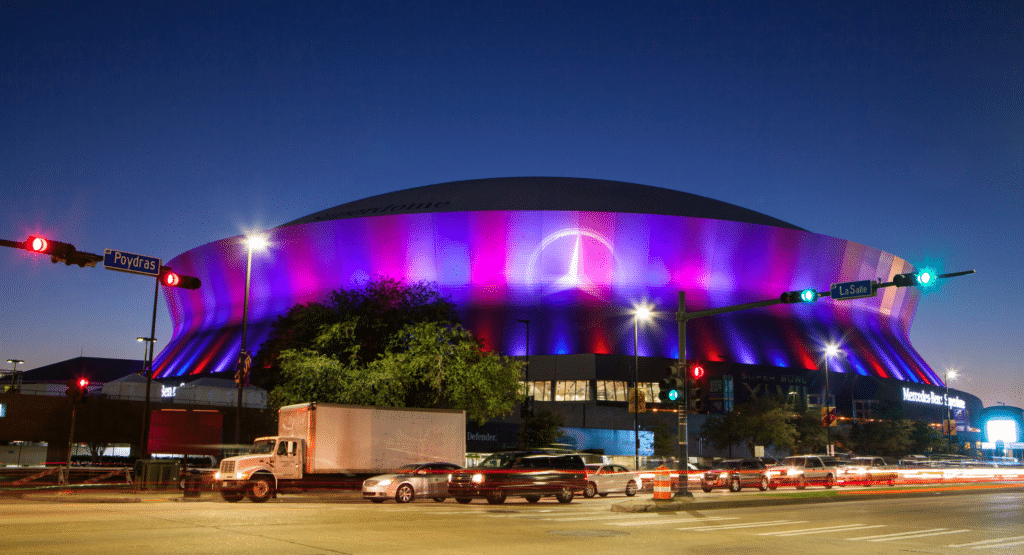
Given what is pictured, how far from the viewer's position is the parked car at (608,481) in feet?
103

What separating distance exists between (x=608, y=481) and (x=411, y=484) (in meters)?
8.67

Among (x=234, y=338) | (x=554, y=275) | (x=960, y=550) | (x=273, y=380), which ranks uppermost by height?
(x=554, y=275)

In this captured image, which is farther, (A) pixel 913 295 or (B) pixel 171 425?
(A) pixel 913 295

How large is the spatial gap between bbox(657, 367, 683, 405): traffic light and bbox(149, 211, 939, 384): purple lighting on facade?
141 ft

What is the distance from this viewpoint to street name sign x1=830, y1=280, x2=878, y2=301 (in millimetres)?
24391

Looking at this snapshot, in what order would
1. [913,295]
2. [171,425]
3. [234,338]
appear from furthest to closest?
[913,295]
[234,338]
[171,425]

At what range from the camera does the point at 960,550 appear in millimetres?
13047

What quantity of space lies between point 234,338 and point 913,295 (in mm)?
70366

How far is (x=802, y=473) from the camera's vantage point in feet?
124

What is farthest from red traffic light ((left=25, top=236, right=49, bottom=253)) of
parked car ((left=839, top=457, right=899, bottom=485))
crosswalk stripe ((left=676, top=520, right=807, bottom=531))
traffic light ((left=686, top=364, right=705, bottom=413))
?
parked car ((left=839, top=457, right=899, bottom=485))

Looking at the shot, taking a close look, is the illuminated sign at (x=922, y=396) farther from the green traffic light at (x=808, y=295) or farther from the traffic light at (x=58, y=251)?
the traffic light at (x=58, y=251)

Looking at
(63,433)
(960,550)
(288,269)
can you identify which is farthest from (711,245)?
(960,550)

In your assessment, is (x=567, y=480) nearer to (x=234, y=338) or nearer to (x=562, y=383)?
(x=562, y=383)

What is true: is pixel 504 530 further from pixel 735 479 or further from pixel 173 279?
pixel 735 479
